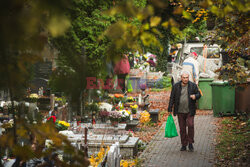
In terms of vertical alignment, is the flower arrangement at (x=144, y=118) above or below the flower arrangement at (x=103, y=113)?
below

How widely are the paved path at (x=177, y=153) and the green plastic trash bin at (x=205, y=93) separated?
4026mm

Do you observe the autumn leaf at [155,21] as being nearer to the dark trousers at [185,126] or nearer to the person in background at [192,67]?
the dark trousers at [185,126]

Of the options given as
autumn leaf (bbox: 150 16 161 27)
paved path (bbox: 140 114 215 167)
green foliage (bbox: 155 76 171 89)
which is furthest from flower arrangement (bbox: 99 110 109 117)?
green foliage (bbox: 155 76 171 89)

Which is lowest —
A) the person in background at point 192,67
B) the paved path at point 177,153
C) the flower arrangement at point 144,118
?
the paved path at point 177,153

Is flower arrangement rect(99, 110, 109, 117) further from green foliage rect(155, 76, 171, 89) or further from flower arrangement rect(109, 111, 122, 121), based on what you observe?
green foliage rect(155, 76, 171, 89)

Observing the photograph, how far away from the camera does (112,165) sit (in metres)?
6.16

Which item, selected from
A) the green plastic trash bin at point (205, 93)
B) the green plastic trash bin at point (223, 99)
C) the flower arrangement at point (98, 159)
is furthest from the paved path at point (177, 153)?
the green plastic trash bin at point (205, 93)

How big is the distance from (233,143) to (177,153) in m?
1.69

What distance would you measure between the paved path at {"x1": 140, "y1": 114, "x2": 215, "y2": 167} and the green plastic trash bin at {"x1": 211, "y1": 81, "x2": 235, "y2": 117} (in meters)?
2.29

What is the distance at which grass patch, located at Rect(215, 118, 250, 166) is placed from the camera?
8312 millimetres

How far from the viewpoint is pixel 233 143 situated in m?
10.1

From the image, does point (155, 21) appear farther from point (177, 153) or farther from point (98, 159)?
point (177, 153)

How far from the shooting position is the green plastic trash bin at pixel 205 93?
16.2m

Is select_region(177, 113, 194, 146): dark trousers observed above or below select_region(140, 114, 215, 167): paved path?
above
